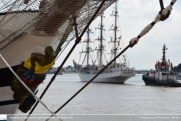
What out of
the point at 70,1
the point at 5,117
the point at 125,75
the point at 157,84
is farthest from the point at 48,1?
the point at 125,75

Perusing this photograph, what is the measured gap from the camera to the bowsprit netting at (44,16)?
423 cm

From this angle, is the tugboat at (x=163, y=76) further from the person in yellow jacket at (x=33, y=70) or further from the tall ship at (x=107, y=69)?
the person in yellow jacket at (x=33, y=70)

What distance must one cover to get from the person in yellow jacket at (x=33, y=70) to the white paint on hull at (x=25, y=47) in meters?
0.12

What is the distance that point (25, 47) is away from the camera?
15.3 feet

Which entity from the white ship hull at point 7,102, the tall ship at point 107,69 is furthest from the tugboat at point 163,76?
the white ship hull at point 7,102

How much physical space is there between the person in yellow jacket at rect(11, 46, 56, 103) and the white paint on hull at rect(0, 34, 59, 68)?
0.12 m

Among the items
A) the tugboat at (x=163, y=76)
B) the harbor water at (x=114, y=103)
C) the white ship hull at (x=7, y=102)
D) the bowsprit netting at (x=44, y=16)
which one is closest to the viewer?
the bowsprit netting at (x=44, y=16)

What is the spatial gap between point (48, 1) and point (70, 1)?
381mm

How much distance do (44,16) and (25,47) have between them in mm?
690

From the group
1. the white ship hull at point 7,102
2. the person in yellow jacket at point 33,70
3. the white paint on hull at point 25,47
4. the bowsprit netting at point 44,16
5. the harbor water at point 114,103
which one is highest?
the bowsprit netting at point 44,16

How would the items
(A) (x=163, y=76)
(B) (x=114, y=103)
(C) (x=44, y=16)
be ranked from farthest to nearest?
(A) (x=163, y=76) < (B) (x=114, y=103) < (C) (x=44, y=16)

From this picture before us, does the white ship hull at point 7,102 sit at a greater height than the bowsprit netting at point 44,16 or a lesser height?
lesser

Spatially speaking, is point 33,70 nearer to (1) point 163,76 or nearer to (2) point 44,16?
(2) point 44,16

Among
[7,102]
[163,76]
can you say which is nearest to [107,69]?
[163,76]
